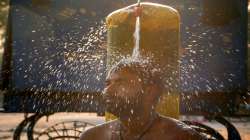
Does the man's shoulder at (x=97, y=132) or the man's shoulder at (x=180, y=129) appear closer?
the man's shoulder at (x=180, y=129)

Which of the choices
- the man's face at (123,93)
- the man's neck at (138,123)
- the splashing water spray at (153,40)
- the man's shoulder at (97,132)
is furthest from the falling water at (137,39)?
the man's face at (123,93)

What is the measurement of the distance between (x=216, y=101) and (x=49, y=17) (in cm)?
319

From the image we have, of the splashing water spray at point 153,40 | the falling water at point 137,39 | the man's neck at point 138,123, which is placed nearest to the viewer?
the man's neck at point 138,123

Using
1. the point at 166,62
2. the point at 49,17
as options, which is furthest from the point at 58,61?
the point at 166,62

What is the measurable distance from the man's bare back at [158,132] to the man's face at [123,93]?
0.23 meters

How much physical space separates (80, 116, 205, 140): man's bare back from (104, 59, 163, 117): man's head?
170 millimetres

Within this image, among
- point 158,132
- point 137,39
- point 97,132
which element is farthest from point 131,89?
point 137,39

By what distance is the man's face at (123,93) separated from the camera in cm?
237

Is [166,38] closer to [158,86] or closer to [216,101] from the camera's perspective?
[158,86]

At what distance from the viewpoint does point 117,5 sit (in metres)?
7.37

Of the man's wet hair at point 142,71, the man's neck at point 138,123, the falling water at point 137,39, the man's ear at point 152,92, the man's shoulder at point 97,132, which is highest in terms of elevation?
the falling water at point 137,39

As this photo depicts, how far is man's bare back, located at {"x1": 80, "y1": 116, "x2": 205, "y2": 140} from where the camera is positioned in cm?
259

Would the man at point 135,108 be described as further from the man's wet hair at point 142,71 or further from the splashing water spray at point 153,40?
the splashing water spray at point 153,40

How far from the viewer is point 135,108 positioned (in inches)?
98.3
